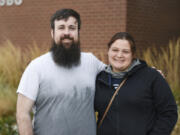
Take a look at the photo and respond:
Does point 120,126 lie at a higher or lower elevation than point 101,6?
lower

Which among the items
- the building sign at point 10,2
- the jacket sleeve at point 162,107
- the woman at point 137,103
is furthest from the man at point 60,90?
the building sign at point 10,2

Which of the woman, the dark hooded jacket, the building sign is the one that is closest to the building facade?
the building sign

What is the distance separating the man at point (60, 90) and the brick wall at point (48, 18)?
5.18 metres

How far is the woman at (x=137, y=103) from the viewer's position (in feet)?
9.87

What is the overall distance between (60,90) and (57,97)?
61mm

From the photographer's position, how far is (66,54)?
3.21 meters

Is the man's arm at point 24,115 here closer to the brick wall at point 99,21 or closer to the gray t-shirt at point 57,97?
the gray t-shirt at point 57,97

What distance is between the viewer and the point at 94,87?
3219mm

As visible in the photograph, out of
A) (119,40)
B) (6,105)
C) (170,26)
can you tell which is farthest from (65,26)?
(170,26)

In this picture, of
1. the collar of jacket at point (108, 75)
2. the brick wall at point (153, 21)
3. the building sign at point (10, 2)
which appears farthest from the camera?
the building sign at point (10, 2)

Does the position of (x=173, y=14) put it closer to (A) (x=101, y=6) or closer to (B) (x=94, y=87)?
(A) (x=101, y=6)

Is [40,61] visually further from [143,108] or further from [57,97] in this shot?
[143,108]

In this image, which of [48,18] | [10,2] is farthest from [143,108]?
[10,2]

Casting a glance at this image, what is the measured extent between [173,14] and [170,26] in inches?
14.3
